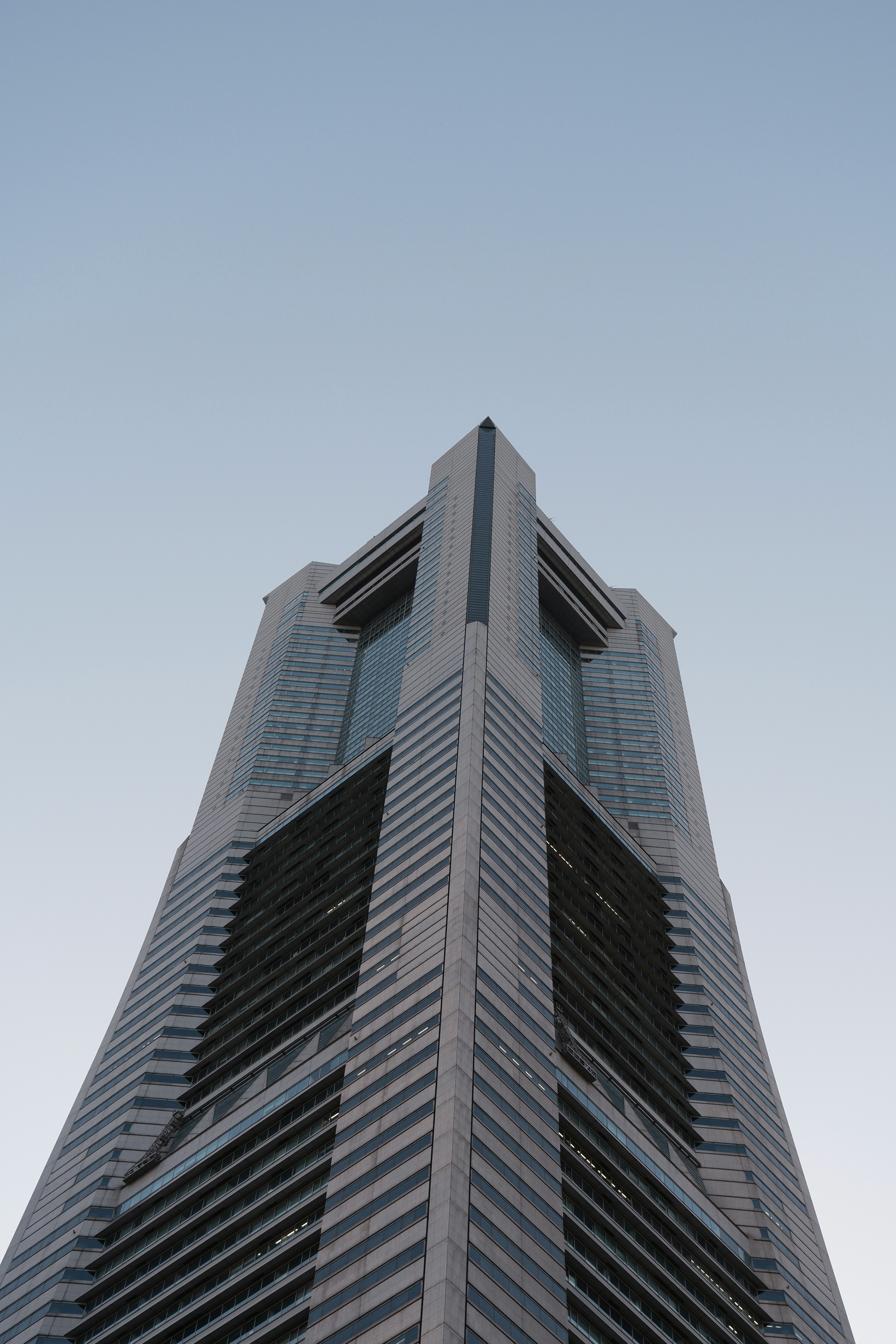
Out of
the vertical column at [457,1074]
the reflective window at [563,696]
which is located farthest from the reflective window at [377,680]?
the vertical column at [457,1074]

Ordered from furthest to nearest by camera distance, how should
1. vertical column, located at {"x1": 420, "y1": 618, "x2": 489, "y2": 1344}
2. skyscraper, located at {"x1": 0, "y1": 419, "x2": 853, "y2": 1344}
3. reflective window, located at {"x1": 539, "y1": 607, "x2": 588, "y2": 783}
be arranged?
reflective window, located at {"x1": 539, "y1": 607, "x2": 588, "y2": 783}
skyscraper, located at {"x1": 0, "y1": 419, "x2": 853, "y2": 1344}
vertical column, located at {"x1": 420, "y1": 618, "x2": 489, "y2": 1344}

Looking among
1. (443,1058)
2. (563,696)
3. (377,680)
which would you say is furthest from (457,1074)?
(563,696)

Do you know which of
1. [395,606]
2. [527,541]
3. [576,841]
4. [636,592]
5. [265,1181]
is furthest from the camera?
[636,592]

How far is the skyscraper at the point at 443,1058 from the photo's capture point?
7481 centimetres

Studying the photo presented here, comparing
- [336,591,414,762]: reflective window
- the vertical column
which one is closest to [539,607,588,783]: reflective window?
[336,591,414,762]: reflective window

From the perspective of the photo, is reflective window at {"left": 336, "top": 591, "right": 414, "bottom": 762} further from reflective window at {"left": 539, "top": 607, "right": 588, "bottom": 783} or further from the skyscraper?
reflective window at {"left": 539, "top": 607, "right": 588, "bottom": 783}

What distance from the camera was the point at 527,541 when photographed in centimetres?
16062

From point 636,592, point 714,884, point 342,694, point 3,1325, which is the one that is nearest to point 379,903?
point 3,1325

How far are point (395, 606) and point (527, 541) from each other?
26362mm

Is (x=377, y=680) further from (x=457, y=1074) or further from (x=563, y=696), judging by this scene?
(x=457, y=1074)

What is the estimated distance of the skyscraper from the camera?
245ft

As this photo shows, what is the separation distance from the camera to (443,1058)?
78.9 m

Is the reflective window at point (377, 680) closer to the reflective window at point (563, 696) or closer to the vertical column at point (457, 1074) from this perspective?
the reflective window at point (563, 696)

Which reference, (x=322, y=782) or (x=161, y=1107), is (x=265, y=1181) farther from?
(x=322, y=782)
